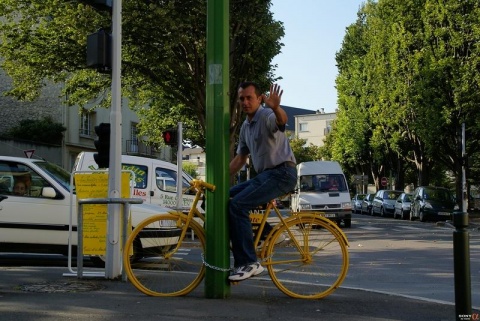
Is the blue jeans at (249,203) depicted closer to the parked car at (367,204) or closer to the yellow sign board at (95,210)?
the yellow sign board at (95,210)

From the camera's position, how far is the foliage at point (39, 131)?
125 feet

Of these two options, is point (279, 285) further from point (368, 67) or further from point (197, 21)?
point (368, 67)

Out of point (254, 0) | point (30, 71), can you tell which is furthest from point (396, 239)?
point (30, 71)

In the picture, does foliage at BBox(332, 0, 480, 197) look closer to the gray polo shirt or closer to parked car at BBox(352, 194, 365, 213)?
parked car at BBox(352, 194, 365, 213)

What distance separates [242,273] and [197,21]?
60.5ft

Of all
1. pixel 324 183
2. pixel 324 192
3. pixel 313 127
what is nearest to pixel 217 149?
pixel 324 192

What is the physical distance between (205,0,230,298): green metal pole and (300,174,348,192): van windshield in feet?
66.1

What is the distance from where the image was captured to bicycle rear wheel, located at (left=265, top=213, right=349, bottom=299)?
20.8 ft

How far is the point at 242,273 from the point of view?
609cm

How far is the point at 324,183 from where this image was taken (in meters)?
26.2

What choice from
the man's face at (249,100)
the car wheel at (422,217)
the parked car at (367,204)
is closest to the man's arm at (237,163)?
the man's face at (249,100)

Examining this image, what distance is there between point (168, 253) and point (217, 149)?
3.85ft

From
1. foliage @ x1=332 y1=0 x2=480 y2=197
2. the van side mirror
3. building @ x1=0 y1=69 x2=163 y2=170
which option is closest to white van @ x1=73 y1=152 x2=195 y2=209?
the van side mirror

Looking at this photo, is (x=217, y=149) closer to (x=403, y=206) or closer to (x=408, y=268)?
(x=408, y=268)
